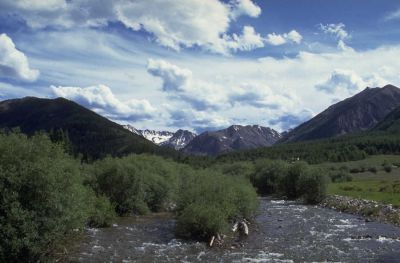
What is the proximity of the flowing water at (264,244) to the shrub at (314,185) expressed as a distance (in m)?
27.6

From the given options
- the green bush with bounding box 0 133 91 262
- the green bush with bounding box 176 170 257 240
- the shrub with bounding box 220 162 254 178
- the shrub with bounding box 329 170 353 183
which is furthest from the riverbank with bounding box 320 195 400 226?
the shrub with bounding box 329 170 353 183

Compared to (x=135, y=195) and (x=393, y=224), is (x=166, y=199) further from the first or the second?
(x=393, y=224)

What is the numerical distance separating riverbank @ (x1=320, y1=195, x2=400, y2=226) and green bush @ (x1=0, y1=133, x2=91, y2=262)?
1657 inches

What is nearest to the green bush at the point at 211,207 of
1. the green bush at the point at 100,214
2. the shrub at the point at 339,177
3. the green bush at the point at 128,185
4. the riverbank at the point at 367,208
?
the green bush at the point at 100,214

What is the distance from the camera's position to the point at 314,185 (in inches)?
3551

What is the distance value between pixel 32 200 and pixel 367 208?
173ft

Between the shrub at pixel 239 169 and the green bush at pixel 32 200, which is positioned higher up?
the shrub at pixel 239 169

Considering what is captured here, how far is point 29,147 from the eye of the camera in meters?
33.6

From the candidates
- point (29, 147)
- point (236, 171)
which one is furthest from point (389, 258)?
point (236, 171)

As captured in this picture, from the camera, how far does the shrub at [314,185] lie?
88887 mm

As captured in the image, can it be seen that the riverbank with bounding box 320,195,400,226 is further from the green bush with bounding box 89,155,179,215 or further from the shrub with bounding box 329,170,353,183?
the shrub with bounding box 329,170,353,183

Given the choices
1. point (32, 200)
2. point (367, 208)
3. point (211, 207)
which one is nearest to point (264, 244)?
point (211, 207)

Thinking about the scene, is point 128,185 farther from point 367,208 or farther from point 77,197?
point 367,208

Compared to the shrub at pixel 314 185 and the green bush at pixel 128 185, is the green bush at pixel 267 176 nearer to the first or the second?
the shrub at pixel 314 185
